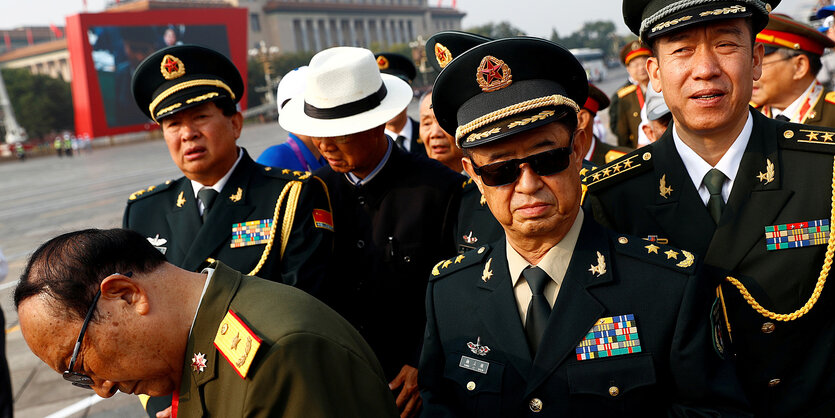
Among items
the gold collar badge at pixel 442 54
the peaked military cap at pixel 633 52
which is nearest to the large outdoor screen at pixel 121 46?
the peaked military cap at pixel 633 52

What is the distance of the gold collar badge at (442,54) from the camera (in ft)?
10.5

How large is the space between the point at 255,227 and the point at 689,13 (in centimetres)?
215

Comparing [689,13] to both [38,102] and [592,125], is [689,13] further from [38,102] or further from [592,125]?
[38,102]

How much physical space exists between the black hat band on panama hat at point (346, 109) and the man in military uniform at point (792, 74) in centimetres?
211

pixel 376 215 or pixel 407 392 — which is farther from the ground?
pixel 376 215

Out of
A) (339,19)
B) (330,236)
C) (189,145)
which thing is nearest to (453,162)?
(330,236)

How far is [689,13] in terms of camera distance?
213 cm

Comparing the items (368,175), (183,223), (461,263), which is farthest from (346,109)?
(461,263)

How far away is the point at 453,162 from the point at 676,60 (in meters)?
2.34

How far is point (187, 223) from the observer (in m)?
3.25

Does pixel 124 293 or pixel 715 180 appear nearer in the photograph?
pixel 124 293

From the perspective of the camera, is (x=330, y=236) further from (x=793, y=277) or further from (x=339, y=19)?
(x=339, y=19)

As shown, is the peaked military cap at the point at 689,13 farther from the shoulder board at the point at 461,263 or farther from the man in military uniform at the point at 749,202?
the shoulder board at the point at 461,263

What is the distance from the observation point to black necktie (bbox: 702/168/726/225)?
87.8 inches
